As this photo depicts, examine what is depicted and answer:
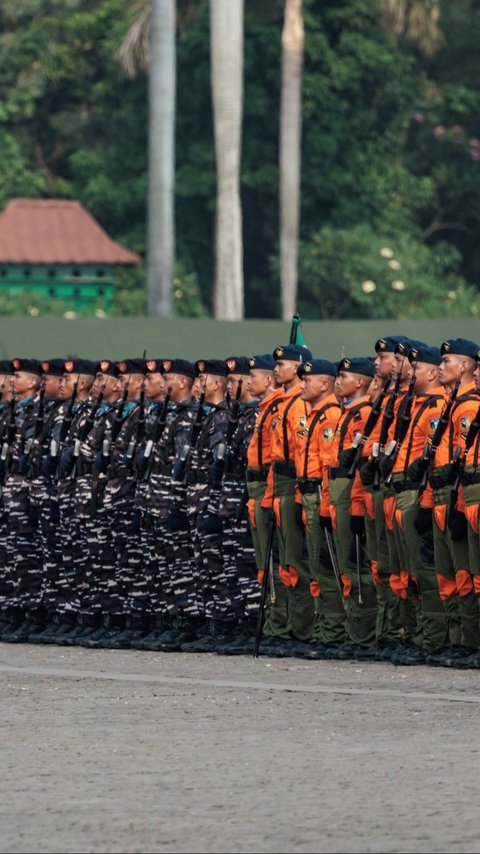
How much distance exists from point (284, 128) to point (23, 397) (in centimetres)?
2370

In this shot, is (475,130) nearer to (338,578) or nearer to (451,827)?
(338,578)

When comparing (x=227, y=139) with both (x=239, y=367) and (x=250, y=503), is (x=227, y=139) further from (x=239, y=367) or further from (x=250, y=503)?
(x=250, y=503)

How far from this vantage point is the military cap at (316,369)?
1405 cm

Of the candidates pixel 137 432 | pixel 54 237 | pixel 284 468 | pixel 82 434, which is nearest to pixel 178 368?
pixel 137 432

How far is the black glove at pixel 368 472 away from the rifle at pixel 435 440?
0.43 m

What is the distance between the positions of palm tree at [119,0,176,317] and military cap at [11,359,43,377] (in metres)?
13.3

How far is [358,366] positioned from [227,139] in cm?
2274

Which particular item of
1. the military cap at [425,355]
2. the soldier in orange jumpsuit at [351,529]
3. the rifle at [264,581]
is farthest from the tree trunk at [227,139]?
the military cap at [425,355]

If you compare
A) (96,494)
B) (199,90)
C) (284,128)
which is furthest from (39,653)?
(199,90)

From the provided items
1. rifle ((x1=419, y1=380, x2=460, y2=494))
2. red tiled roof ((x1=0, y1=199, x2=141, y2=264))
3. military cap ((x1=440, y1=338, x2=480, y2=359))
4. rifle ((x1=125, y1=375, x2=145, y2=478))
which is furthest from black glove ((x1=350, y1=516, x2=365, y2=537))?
red tiled roof ((x1=0, y1=199, x2=141, y2=264))

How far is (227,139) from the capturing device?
36.4m

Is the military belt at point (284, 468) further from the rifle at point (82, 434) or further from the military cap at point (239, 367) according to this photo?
the rifle at point (82, 434)

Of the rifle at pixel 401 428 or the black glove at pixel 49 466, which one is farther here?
the black glove at pixel 49 466

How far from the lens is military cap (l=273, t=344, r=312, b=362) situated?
14352mm
